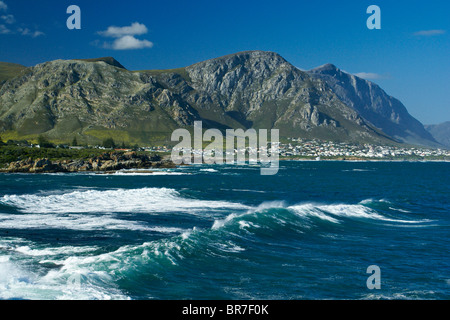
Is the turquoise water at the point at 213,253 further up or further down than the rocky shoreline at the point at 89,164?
further down

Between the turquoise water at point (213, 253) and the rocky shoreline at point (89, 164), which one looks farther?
the rocky shoreline at point (89, 164)

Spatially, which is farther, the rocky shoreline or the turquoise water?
the rocky shoreline

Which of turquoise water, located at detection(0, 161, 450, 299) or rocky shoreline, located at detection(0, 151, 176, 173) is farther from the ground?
rocky shoreline, located at detection(0, 151, 176, 173)

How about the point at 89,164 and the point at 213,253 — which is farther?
the point at 89,164
